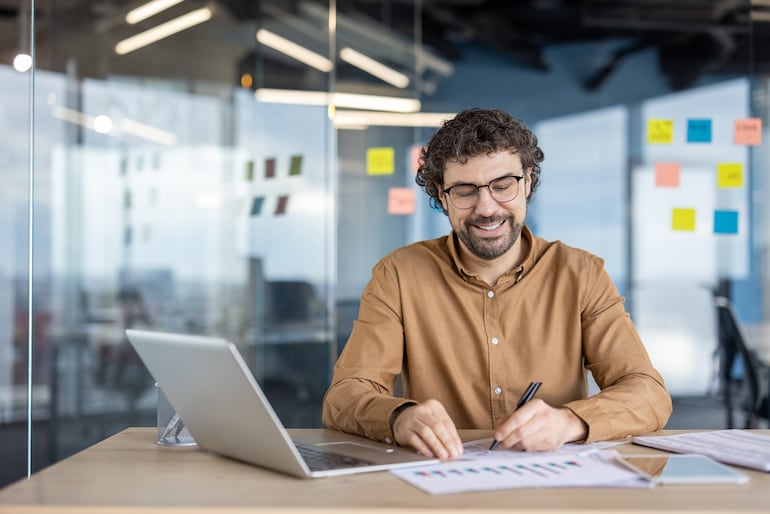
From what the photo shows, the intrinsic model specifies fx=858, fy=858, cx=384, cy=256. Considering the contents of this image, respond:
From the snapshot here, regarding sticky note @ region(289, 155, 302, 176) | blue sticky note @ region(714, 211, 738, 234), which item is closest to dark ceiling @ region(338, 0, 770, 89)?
blue sticky note @ region(714, 211, 738, 234)

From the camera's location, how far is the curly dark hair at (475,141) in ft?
6.47

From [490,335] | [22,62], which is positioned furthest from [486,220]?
[22,62]

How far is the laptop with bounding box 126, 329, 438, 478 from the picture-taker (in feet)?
3.87

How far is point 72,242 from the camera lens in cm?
414

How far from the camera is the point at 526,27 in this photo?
5.99 meters

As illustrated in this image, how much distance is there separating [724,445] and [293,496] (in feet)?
2.52

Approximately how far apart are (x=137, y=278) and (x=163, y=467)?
3086mm

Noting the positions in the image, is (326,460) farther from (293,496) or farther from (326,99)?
(326,99)

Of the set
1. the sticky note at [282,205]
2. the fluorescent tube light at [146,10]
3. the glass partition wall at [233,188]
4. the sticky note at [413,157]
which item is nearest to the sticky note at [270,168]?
the glass partition wall at [233,188]

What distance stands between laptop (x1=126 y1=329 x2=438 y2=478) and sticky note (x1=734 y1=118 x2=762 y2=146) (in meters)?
3.31

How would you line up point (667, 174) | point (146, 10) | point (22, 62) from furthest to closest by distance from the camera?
point (667, 174) → point (146, 10) → point (22, 62)

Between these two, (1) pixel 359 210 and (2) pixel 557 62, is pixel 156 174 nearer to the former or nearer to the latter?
(1) pixel 359 210

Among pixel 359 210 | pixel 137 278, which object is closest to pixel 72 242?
pixel 137 278

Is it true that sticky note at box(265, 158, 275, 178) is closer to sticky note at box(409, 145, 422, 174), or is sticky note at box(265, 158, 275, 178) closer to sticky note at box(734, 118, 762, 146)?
sticky note at box(409, 145, 422, 174)
